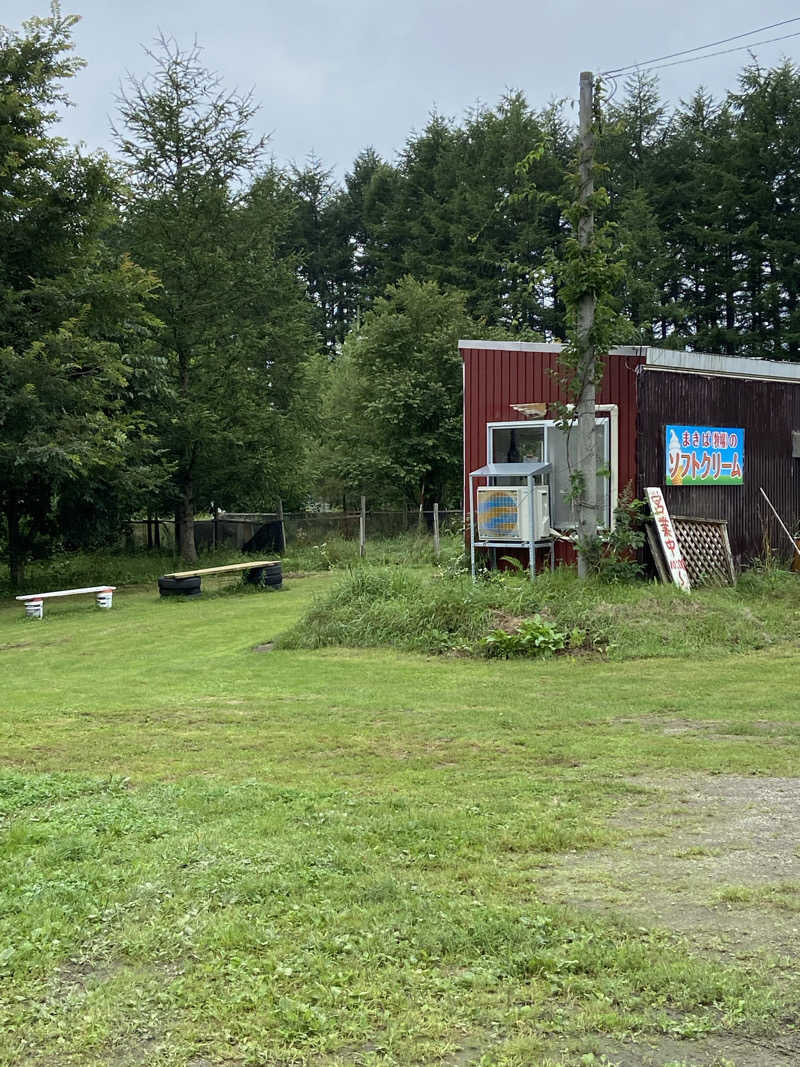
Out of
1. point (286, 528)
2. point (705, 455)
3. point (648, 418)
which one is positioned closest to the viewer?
point (648, 418)

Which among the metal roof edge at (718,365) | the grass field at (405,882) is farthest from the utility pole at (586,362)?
the grass field at (405,882)

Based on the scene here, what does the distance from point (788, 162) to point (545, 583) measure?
32.4 meters

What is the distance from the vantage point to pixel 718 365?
563 inches

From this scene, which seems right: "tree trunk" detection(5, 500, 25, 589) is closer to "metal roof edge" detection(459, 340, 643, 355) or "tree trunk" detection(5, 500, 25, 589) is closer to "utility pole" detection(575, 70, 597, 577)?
"metal roof edge" detection(459, 340, 643, 355)

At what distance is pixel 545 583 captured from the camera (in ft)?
39.1

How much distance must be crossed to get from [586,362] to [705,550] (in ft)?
10.7

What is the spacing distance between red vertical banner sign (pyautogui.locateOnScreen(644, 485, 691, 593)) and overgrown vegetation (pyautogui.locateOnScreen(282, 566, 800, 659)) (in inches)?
16.7

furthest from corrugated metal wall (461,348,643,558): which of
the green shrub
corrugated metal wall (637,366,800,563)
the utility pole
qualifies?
the green shrub

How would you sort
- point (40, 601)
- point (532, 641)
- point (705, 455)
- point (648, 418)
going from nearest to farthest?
point (532, 641)
point (648, 418)
point (705, 455)
point (40, 601)

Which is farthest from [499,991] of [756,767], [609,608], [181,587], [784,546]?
[181,587]

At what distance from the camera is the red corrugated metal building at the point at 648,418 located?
44.1 feet

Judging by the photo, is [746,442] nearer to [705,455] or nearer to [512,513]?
[705,455]

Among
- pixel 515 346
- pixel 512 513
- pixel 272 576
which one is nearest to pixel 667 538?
pixel 512 513

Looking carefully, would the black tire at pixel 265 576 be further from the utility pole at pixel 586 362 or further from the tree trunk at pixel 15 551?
the utility pole at pixel 586 362
